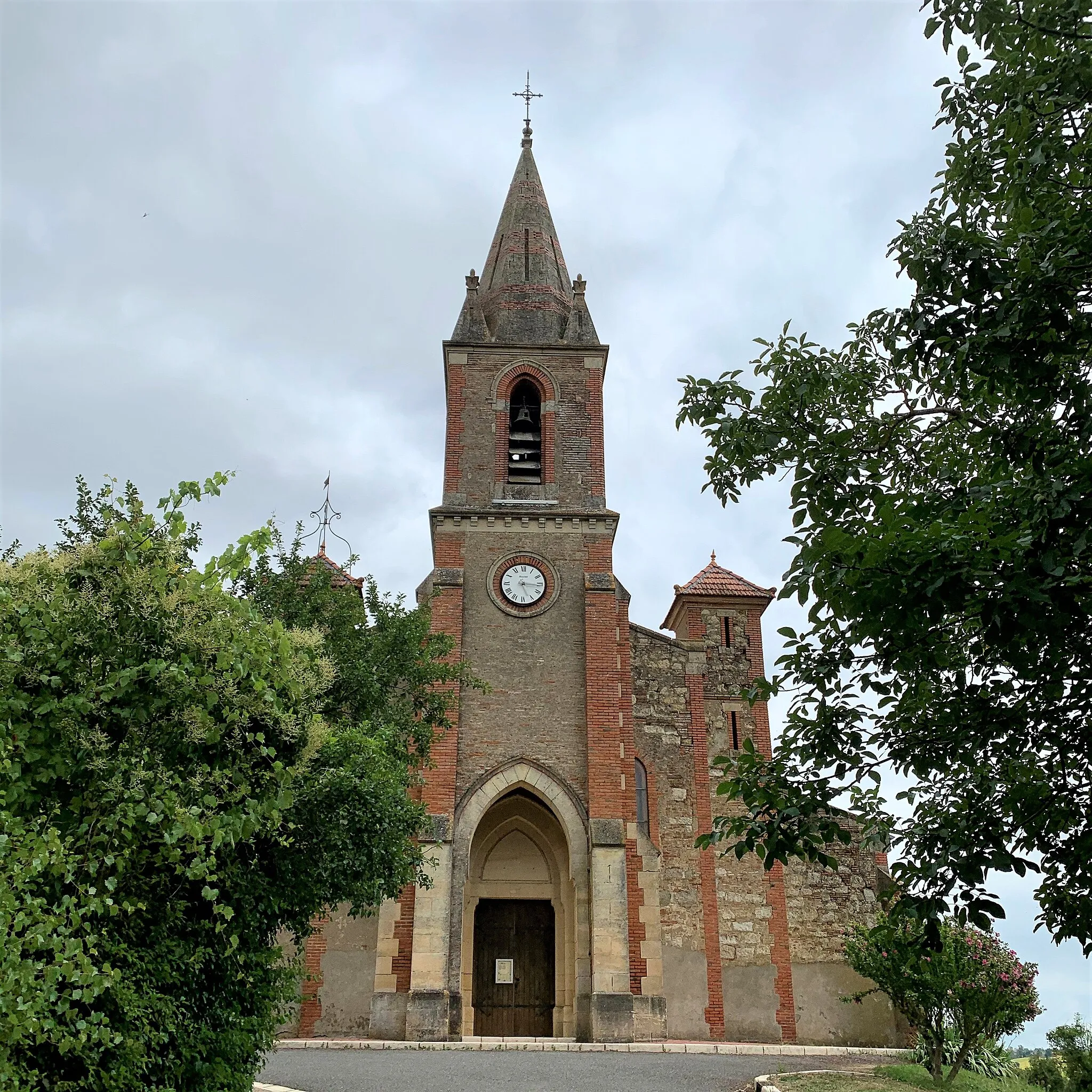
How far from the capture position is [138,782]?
5977 millimetres

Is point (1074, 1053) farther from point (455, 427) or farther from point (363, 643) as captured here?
point (455, 427)

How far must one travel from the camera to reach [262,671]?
6.47m

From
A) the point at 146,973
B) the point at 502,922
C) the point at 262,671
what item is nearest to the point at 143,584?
the point at 262,671

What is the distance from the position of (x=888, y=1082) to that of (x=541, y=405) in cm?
1488

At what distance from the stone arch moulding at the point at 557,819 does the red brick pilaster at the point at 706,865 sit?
123 inches

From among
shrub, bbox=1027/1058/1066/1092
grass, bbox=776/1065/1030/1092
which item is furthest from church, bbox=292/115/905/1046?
shrub, bbox=1027/1058/1066/1092

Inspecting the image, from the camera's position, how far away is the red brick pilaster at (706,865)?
20250mm

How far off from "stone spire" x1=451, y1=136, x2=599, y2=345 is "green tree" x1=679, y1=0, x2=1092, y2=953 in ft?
55.9

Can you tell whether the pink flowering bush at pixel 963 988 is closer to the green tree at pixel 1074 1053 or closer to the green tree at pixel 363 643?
the green tree at pixel 1074 1053

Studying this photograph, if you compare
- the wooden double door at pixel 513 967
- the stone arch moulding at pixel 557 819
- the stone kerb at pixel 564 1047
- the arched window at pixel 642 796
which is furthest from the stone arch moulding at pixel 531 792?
the stone kerb at pixel 564 1047

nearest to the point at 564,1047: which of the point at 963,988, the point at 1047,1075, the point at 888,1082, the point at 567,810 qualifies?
the point at 567,810

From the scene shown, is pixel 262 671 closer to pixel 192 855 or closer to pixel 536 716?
pixel 192 855

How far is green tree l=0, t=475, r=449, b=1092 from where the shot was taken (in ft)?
18.4

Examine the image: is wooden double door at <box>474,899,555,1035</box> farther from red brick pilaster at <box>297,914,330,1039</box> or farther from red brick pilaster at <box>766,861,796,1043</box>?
red brick pilaster at <box>766,861,796,1043</box>
